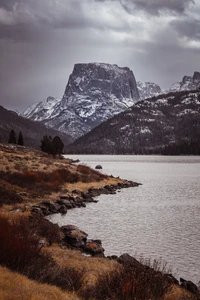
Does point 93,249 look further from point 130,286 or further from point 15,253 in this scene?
point 130,286

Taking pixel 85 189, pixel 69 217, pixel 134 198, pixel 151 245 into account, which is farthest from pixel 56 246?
pixel 85 189

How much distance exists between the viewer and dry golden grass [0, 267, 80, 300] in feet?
29.4

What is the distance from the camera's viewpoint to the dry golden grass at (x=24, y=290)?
895 cm

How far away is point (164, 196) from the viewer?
166 feet

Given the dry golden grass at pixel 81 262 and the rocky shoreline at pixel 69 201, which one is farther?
the rocky shoreline at pixel 69 201

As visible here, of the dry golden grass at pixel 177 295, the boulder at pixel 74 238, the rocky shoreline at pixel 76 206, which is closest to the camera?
the dry golden grass at pixel 177 295

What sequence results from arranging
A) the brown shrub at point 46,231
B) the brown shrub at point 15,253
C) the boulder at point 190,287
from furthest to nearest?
the brown shrub at point 46,231 → the boulder at point 190,287 → the brown shrub at point 15,253

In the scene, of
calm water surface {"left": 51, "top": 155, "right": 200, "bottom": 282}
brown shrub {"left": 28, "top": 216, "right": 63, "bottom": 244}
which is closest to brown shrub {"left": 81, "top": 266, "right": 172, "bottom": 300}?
calm water surface {"left": 51, "top": 155, "right": 200, "bottom": 282}

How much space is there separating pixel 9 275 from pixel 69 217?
23396mm

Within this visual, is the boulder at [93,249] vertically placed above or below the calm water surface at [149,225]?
above

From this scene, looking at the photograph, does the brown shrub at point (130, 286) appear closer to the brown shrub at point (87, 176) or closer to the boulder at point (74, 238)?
the boulder at point (74, 238)

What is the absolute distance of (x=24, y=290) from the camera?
9.38 m

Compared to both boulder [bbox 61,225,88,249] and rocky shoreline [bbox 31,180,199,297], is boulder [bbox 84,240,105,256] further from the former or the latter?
boulder [bbox 61,225,88,249]

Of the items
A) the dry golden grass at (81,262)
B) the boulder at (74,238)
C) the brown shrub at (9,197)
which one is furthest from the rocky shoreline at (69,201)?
the dry golden grass at (81,262)
